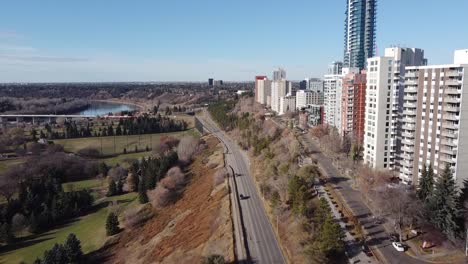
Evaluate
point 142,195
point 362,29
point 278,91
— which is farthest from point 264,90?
point 142,195

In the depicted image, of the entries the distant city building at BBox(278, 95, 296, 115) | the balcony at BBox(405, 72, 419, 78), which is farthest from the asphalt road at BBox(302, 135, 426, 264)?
the distant city building at BBox(278, 95, 296, 115)

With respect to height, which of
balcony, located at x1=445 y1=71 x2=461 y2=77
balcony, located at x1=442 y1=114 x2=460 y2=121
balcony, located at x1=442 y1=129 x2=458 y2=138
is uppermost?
balcony, located at x1=445 y1=71 x2=461 y2=77

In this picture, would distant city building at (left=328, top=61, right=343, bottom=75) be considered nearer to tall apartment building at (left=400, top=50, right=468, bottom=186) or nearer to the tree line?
the tree line

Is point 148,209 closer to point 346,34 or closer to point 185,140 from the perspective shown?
point 185,140

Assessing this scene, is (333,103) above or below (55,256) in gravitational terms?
above

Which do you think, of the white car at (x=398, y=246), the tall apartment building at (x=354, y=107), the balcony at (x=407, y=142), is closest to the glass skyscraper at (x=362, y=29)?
the tall apartment building at (x=354, y=107)

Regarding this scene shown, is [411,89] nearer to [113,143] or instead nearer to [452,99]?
[452,99]

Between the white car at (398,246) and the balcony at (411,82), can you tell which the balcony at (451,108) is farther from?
the white car at (398,246)
